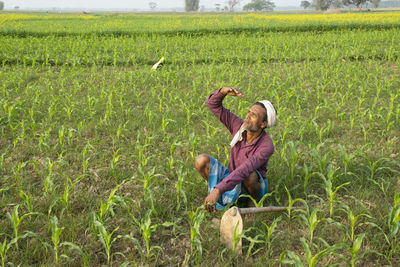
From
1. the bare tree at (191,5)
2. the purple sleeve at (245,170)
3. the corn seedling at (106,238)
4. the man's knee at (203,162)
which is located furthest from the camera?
the bare tree at (191,5)

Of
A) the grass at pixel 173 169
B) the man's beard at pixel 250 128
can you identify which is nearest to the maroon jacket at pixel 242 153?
the man's beard at pixel 250 128

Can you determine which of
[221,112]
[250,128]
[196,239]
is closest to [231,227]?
[196,239]

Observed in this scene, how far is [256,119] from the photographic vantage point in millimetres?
2760

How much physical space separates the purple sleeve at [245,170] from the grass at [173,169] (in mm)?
341

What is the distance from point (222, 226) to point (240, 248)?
0.22 m

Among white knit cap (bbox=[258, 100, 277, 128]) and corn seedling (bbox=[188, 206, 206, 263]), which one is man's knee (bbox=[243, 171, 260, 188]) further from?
corn seedling (bbox=[188, 206, 206, 263])

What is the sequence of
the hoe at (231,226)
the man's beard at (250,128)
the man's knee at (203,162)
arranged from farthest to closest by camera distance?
the man's knee at (203,162) < the man's beard at (250,128) < the hoe at (231,226)

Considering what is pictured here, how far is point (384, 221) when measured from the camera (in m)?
2.83

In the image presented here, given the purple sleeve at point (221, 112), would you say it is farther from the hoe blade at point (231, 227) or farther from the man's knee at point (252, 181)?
the hoe blade at point (231, 227)

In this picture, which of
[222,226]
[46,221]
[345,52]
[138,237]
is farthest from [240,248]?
[345,52]

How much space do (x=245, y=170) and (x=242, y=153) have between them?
0.33m

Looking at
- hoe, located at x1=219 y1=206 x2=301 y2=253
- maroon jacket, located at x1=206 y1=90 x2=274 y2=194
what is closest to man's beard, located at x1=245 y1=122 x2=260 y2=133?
maroon jacket, located at x1=206 y1=90 x2=274 y2=194

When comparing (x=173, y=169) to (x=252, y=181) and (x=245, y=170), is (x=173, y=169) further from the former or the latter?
(x=245, y=170)

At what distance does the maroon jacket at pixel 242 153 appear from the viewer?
2691mm
